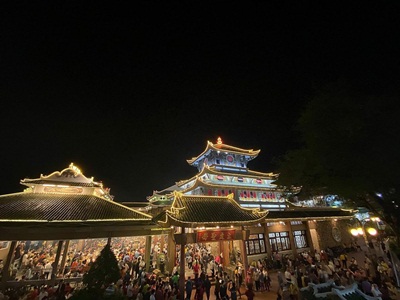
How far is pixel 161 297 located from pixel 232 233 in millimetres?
6597

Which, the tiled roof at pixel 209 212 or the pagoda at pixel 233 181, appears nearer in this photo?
the tiled roof at pixel 209 212

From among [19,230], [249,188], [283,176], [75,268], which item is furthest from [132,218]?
[249,188]

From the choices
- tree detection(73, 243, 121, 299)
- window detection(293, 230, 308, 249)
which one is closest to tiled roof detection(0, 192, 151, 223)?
tree detection(73, 243, 121, 299)

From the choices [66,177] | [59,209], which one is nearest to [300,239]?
[59,209]

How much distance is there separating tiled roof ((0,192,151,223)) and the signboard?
A: 444cm

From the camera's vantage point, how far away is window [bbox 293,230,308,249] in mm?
22156

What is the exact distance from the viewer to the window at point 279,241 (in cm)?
2059

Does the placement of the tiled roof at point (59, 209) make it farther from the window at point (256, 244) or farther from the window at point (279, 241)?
the window at point (279, 241)

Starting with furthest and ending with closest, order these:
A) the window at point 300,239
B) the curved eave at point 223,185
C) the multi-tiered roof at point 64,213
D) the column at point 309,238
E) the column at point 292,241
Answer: the curved eave at point 223,185
the column at point 309,238
the window at point 300,239
the column at point 292,241
the multi-tiered roof at point 64,213

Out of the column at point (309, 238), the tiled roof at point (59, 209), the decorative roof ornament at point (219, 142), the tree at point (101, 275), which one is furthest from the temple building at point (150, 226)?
the decorative roof ornament at point (219, 142)

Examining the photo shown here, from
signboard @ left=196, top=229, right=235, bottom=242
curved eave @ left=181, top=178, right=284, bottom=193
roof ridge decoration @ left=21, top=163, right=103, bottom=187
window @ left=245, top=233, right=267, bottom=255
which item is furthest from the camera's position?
curved eave @ left=181, top=178, right=284, bottom=193

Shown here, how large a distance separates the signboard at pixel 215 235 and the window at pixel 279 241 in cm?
856

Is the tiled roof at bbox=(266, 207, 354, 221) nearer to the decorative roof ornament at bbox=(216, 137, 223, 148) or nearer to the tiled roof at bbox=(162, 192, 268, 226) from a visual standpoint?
the tiled roof at bbox=(162, 192, 268, 226)

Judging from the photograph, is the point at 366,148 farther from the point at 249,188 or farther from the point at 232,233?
the point at 249,188
